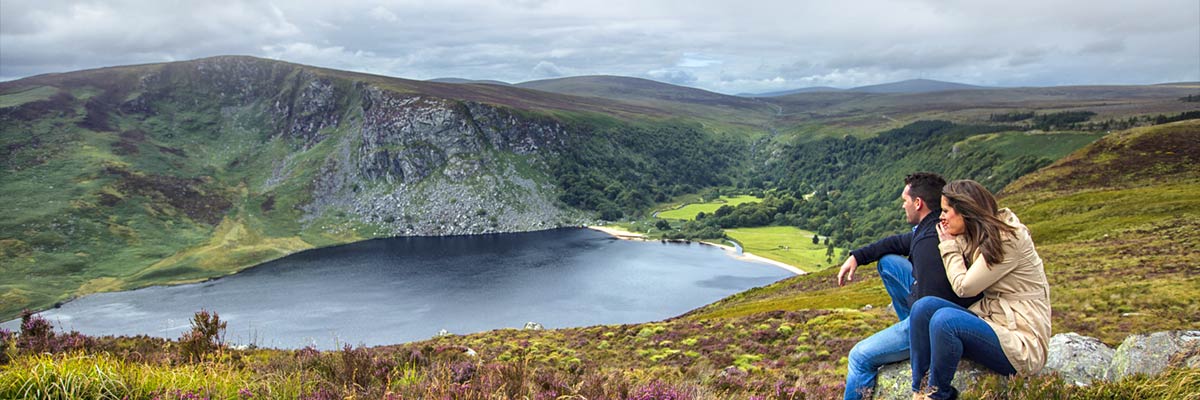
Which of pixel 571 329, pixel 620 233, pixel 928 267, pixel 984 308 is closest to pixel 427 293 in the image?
pixel 571 329

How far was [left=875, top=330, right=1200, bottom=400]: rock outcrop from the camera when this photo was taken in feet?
21.5

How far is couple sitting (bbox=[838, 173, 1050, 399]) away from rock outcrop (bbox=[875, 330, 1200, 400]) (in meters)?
0.22

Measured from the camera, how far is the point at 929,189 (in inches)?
298

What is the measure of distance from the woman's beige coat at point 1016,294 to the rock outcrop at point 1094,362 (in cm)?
47

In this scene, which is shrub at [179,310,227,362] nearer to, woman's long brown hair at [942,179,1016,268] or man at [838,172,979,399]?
man at [838,172,979,399]

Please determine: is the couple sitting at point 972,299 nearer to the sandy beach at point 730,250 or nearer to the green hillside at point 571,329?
the green hillside at point 571,329

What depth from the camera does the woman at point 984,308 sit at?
6.07m

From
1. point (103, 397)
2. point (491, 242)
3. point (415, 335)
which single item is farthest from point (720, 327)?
point (491, 242)

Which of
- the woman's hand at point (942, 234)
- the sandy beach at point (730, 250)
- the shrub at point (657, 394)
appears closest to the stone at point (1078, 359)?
the woman's hand at point (942, 234)

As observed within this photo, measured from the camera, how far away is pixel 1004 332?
621cm

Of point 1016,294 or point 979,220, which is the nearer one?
point 979,220

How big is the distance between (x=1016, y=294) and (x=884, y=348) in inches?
60.0

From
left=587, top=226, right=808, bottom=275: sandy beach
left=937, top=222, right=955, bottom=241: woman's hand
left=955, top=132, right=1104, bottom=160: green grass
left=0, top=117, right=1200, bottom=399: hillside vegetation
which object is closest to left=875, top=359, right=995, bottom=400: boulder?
left=0, top=117, right=1200, bottom=399: hillside vegetation

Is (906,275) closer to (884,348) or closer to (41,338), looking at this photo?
(884,348)
